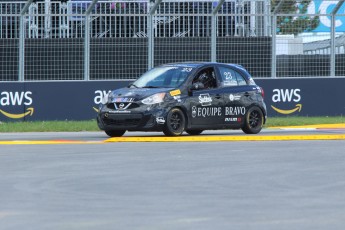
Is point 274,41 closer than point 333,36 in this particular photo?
Yes

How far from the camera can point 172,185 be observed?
12891 millimetres

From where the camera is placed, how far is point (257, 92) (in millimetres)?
23766

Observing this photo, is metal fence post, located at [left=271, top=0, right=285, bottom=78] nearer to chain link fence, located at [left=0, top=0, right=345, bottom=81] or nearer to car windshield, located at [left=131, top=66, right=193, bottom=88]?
chain link fence, located at [left=0, top=0, right=345, bottom=81]

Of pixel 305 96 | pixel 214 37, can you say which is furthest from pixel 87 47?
pixel 305 96

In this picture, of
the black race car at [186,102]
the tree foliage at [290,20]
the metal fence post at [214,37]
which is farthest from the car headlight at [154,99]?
the tree foliage at [290,20]

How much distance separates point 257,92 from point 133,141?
3.77 m

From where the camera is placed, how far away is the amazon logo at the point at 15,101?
95.0 feet

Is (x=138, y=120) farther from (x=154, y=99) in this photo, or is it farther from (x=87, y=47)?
(x=87, y=47)

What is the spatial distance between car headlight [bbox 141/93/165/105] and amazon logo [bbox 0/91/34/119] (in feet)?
26.8

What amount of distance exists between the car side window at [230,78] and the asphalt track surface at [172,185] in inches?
106

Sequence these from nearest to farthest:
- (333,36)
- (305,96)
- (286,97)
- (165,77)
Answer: (165,77), (286,97), (305,96), (333,36)

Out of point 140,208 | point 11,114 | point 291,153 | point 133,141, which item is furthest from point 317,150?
point 11,114

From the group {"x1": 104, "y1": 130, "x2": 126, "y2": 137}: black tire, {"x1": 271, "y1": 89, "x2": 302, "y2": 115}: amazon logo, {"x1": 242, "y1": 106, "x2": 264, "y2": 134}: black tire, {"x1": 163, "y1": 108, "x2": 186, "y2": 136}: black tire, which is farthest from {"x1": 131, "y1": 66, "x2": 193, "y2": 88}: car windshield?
{"x1": 271, "y1": 89, "x2": 302, "y2": 115}: amazon logo

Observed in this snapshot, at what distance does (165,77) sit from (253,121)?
7.07 feet
